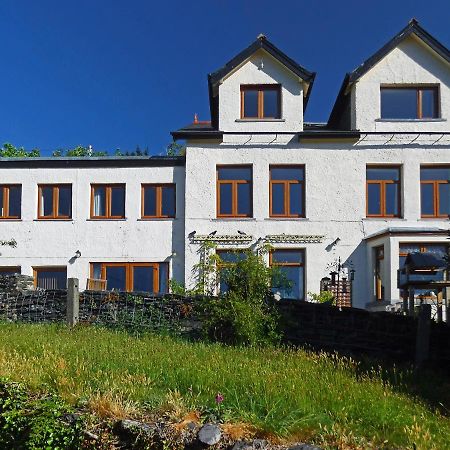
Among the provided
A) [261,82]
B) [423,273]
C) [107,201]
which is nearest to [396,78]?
[261,82]

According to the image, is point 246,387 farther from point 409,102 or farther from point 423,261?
point 409,102

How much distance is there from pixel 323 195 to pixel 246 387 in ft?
42.5

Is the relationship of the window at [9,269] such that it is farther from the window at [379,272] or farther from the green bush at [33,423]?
the green bush at [33,423]

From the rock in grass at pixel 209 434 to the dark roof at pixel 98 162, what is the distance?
48.2 ft

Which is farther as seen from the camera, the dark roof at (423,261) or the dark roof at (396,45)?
the dark roof at (396,45)

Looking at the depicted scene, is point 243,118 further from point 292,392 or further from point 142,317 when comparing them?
point 292,392

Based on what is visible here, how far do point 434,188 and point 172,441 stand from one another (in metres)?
15.8

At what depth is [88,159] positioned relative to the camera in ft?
66.2

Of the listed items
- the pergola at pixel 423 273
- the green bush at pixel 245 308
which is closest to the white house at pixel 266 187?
the pergola at pixel 423 273

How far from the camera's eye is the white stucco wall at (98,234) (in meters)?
19.8

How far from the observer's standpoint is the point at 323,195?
64.3 feet

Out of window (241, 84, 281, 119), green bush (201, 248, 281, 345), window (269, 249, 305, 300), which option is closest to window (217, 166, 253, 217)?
window (269, 249, 305, 300)

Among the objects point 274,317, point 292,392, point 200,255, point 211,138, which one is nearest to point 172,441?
point 292,392

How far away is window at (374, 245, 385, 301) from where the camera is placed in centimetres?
1889
